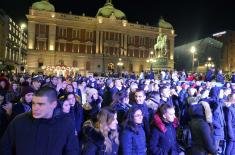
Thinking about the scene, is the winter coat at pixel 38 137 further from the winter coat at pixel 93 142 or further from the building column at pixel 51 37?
the building column at pixel 51 37

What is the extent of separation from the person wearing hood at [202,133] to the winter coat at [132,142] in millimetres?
833

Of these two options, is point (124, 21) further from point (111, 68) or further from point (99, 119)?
point (99, 119)

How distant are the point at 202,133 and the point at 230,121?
2949 millimetres

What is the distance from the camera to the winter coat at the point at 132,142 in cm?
494

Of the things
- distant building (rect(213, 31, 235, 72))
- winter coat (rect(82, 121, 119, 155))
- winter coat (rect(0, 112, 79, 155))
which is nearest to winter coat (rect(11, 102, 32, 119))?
winter coat (rect(82, 121, 119, 155))

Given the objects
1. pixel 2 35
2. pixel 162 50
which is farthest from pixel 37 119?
pixel 2 35

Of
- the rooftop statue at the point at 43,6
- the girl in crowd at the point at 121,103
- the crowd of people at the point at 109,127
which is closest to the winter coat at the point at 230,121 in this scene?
the crowd of people at the point at 109,127

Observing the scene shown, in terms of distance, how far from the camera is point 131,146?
16.4ft

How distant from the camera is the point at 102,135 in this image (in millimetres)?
4141

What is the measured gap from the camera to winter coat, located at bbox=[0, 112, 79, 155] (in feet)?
9.96

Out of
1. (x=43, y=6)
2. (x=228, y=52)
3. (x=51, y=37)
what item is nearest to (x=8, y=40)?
(x=43, y=6)

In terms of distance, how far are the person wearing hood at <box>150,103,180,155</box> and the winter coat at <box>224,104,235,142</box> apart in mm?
2577

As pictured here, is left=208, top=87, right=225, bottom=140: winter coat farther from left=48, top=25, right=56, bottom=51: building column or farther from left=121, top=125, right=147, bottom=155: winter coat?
left=48, top=25, right=56, bottom=51: building column

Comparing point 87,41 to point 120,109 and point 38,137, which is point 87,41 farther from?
point 38,137
